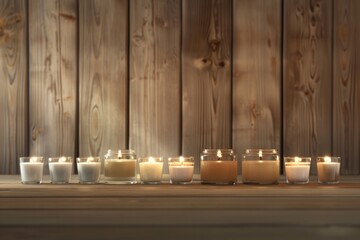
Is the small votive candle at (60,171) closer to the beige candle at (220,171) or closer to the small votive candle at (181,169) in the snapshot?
the small votive candle at (181,169)

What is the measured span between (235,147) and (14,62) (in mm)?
1224

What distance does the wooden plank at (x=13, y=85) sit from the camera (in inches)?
118

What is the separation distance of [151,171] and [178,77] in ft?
2.23

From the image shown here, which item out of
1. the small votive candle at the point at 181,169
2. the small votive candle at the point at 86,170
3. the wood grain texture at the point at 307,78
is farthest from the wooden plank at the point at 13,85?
the wood grain texture at the point at 307,78

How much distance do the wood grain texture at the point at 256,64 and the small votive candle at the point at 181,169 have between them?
593mm

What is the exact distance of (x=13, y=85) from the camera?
3010mm

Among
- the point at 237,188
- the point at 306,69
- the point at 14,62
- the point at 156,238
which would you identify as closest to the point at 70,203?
the point at 156,238

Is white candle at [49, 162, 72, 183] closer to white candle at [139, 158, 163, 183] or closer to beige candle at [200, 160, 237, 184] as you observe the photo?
white candle at [139, 158, 163, 183]

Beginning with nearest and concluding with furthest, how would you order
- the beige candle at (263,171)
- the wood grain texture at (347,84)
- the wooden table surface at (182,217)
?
the wooden table surface at (182,217)
the beige candle at (263,171)
the wood grain texture at (347,84)

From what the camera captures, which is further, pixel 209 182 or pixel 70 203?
pixel 209 182

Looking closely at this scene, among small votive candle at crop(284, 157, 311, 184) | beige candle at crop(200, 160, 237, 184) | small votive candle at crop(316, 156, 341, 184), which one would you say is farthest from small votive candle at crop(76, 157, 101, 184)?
small votive candle at crop(316, 156, 341, 184)

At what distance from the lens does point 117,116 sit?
2992 mm

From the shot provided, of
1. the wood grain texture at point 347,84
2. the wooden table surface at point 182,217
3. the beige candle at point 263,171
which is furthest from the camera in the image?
the wood grain texture at point 347,84

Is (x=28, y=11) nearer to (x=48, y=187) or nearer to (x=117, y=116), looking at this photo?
(x=117, y=116)
